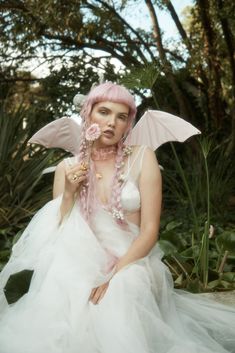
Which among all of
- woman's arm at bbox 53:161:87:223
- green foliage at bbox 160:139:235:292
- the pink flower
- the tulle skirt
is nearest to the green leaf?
green foliage at bbox 160:139:235:292

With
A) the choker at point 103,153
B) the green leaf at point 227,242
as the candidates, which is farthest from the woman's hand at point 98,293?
the green leaf at point 227,242

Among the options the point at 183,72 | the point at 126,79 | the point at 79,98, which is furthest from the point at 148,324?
the point at 183,72

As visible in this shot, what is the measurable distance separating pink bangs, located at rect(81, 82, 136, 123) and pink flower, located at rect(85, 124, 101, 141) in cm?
19

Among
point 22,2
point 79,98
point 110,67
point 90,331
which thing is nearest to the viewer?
point 90,331

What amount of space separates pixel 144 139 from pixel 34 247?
3.53 feet

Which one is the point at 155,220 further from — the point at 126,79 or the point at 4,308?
the point at 126,79

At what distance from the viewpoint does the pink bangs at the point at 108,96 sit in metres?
2.88

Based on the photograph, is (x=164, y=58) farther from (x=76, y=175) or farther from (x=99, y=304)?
(x=99, y=304)

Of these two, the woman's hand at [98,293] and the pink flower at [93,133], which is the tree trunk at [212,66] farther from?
the woman's hand at [98,293]

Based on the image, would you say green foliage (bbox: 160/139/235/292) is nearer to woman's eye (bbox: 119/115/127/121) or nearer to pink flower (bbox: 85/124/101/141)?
woman's eye (bbox: 119/115/127/121)

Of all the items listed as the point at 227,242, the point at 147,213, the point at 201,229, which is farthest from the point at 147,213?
the point at 201,229

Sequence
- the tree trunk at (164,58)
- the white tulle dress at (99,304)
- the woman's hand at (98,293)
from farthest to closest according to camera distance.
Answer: the tree trunk at (164,58) → the woman's hand at (98,293) → the white tulle dress at (99,304)

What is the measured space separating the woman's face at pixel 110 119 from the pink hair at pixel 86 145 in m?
0.03

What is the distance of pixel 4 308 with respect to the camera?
8.97ft
